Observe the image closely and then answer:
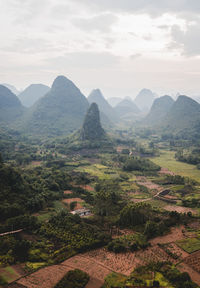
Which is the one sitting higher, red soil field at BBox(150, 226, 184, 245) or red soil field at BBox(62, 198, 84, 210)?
red soil field at BBox(150, 226, 184, 245)

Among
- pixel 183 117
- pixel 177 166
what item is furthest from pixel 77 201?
pixel 183 117

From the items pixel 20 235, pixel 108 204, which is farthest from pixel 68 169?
pixel 20 235

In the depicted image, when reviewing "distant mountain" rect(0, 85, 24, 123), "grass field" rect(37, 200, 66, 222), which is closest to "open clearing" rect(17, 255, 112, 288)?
"grass field" rect(37, 200, 66, 222)

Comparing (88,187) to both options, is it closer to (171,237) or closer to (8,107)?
(171,237)

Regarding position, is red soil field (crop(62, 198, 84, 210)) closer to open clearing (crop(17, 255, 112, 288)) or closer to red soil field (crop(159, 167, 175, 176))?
open clearing (crop(17, 255, 112, 288))

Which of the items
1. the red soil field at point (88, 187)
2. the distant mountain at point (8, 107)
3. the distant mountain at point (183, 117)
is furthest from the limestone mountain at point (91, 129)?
the distant mountain at point (8, 107)

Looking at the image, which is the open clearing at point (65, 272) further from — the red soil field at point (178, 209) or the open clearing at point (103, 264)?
the red soil field at point (178, 209)
